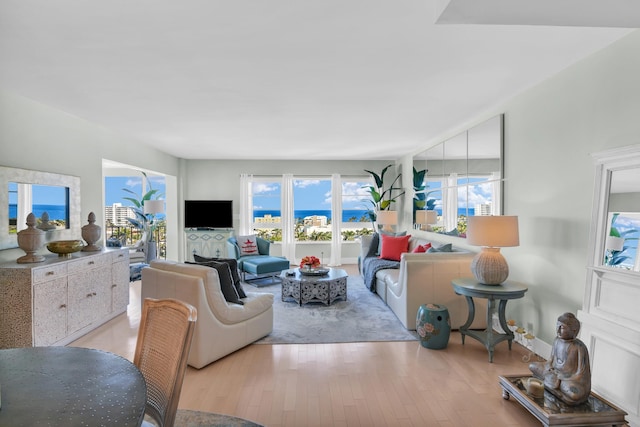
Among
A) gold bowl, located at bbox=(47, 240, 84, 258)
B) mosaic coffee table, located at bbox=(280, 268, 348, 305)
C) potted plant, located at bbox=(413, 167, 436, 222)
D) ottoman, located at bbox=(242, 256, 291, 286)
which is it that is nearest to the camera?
gold bowl, located at bbox=(47, 240, 84, 258)

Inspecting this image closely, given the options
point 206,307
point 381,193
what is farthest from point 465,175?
point 206,307

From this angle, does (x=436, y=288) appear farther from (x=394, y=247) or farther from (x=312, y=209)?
(x=312, y=209)

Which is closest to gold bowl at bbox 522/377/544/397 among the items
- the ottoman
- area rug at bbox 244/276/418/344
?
area rug at bbox 244/276/418/344

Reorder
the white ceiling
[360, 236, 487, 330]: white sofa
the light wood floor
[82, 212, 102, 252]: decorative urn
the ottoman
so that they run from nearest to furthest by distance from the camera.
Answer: the white ceiling
the light wood floor
[360, 236, 487, 330]: white sofa
[82, 212, 102, 252]: decorative urn
the ottoman

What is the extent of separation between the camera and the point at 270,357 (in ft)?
10.5

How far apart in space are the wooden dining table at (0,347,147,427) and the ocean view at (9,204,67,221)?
8.46 ft

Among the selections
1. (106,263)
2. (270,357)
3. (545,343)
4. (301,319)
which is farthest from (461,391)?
(106,263)

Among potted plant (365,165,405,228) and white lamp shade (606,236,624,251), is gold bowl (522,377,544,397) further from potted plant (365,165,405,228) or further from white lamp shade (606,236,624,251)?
potted plant (365,165,405,228)

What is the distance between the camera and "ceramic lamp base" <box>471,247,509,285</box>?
3221 mm

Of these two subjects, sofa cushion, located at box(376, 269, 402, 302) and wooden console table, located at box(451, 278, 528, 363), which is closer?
wooden console table, located at box(451, 278, 528, 363)

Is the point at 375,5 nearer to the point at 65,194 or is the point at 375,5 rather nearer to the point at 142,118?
the point at 142,118

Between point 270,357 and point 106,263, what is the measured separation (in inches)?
93.1

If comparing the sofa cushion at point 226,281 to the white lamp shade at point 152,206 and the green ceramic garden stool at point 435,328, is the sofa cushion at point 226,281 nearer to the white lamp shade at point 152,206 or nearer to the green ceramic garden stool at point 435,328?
the green ceramic garden stool at point 435,328

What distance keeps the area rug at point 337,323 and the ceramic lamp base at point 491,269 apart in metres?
0.99
